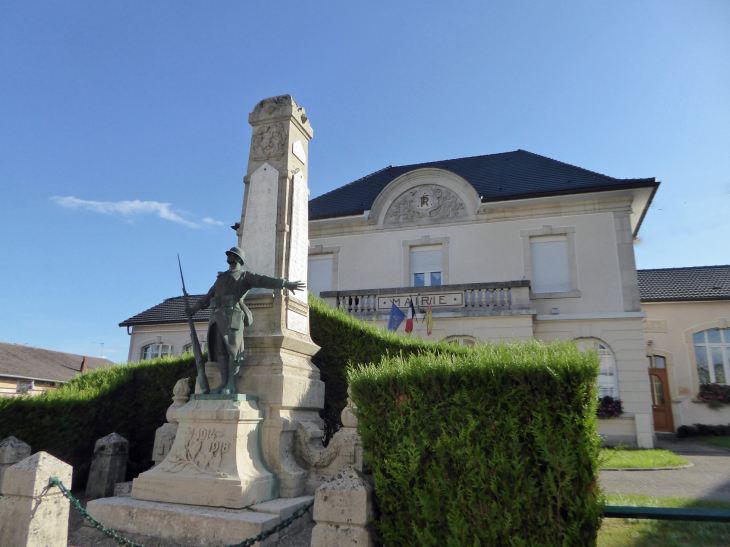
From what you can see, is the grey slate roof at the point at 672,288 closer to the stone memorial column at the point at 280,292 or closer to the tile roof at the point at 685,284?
the tile roof at the point at 685,284

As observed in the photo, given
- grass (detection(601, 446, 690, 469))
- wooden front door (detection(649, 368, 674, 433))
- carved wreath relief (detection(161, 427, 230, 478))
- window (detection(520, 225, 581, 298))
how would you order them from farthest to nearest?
wooden front door (detection(649, 368, 674, 433)) → window (detection(520, 225, 581, 298)) → grass (detection(601, 446, 690, 469)) → carved wreath relief (detection(161, 427, 230, 478))

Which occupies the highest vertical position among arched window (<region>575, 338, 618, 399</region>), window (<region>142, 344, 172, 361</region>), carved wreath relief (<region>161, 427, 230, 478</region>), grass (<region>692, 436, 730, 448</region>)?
window (<region>142, 344, 172, 361</region>)

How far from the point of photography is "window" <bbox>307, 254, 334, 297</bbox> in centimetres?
1698

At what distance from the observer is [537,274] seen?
48.5 ft

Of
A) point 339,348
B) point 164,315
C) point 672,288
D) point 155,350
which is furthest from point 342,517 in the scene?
point 164,315

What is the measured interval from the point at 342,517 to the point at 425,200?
1383 centimetres

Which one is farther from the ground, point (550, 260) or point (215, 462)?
point (550, 260)

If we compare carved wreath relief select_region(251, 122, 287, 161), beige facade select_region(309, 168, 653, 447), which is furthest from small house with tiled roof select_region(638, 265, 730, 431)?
carved wreath relief select_region(251, 122, 287, 161)

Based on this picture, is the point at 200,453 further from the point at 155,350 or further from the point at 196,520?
the point at 155,350

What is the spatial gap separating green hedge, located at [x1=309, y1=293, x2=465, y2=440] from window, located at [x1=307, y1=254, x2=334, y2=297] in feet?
33.2

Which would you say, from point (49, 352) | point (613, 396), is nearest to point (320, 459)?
point (613, 396)

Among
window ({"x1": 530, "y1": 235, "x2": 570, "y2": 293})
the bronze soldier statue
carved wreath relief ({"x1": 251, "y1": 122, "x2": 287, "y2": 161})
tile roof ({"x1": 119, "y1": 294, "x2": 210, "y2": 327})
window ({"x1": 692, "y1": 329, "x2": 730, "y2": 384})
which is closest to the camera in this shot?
the bronze soldier statue

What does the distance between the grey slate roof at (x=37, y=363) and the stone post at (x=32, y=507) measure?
2287cm

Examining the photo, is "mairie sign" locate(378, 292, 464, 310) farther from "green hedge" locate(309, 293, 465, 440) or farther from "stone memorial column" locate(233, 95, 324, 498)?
"stone memorial column" locate(233, 95, 324, 498)
